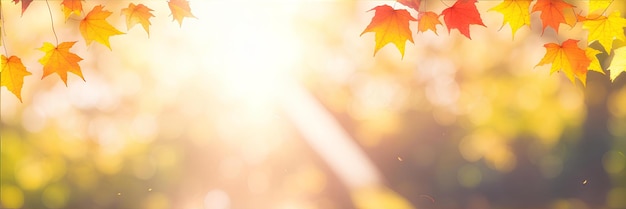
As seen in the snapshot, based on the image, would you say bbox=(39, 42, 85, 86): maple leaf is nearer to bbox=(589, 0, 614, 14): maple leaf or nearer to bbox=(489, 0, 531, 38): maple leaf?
bbox=(489, 0, 531, 38): maple leaf

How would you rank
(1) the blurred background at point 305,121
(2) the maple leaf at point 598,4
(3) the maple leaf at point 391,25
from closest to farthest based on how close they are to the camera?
(3) the maple leaf at point 391,25
(2) the maple leaf at point 598,4
(1) the blurred background at point 305,121

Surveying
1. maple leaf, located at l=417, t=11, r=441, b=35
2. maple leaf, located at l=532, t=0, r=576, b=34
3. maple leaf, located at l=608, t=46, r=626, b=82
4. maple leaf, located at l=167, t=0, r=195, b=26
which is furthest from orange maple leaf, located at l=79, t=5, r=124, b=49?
maple leaf, located at l=608, t=46, r=626, b=82

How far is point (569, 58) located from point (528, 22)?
1.26 ft

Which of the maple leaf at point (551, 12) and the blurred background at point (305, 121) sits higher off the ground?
the maple leaf at point (551, 12)

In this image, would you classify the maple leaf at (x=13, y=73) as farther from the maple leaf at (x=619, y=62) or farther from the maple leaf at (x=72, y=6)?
the maple leaf at (x=619, y=62)

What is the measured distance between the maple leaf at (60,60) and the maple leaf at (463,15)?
57.3 inches

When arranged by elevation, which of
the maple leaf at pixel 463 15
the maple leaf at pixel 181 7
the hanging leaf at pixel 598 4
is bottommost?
the maple leaf at pixel 181 7

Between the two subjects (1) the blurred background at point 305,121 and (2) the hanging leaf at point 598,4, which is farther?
(1) the blurred background at point 305,121

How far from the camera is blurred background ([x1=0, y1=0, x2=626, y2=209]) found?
17.6 meters

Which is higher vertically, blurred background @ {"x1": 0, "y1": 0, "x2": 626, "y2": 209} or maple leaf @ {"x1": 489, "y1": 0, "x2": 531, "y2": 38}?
maple leaf @ {"x1": 489, "y1": 0, "x2": 531, "y2": 38}

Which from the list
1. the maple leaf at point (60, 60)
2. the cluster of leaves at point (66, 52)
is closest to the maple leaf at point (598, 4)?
the cluster of leaves at point (66, 52)

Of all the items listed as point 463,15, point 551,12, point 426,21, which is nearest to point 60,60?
point 426,21

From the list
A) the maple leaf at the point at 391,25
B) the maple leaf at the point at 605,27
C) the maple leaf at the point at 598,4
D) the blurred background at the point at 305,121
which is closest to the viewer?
the maple leaf at the point at 391,25

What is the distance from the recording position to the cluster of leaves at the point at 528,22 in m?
2.39
